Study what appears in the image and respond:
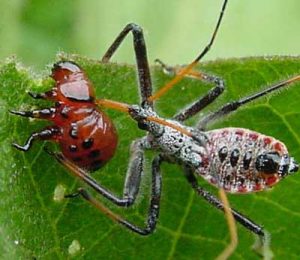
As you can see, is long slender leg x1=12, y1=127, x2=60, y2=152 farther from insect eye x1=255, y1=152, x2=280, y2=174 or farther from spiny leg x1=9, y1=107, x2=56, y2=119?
insect eye x1=255, y1=152, x2=280, y2=174

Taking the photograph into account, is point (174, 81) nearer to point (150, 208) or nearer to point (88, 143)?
point (88, 143)

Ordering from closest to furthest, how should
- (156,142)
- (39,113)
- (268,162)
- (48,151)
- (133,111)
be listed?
1. (39,113)
2. (48,151)
3. (133,111)
4. (268,162)
5. (156,142)

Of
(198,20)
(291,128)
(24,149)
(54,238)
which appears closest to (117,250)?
(54,238)

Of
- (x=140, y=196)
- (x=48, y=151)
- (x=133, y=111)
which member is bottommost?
(x=140, y=196)

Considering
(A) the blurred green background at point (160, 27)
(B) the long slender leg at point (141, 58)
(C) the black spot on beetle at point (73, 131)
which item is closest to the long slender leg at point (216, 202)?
(B) the long slender leg at point (141, 58)

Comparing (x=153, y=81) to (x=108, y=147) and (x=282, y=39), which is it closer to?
(x=108, y=147)

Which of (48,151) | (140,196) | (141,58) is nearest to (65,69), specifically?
(48,151)

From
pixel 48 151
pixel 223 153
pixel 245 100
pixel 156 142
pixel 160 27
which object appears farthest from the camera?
pixel 160 27

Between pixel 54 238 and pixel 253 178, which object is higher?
pixel 253 178
